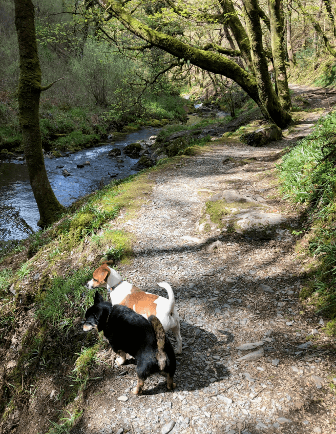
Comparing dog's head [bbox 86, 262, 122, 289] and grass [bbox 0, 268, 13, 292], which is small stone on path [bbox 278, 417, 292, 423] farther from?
grass [bbox 0, 268, 13, 292]

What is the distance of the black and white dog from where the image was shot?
2.19 metres

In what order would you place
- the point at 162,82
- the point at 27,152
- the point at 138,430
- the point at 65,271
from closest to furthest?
the point at 138,430, the point at 65,271, the point at 27,152, the point at 162,82

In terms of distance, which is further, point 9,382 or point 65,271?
point 65,271

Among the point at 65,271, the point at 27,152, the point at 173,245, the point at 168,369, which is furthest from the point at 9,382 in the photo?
the point at 27,152

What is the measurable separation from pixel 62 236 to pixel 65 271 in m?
1.12

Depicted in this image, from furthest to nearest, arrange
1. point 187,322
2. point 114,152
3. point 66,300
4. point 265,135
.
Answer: point 114,152, point 265,135, point 66,300, point 187,322

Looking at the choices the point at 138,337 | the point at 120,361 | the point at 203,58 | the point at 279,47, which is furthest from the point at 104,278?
the point at 279,47

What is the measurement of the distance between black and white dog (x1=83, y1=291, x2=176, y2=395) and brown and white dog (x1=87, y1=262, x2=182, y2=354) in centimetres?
11

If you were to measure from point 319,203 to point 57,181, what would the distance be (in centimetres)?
1145

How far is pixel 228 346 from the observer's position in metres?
2.77

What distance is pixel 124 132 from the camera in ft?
72.6

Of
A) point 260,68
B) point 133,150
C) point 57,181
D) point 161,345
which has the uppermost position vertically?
point 260,68

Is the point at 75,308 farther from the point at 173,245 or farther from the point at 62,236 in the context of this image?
the point at 62,236

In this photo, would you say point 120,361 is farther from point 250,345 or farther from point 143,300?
point 250,345
